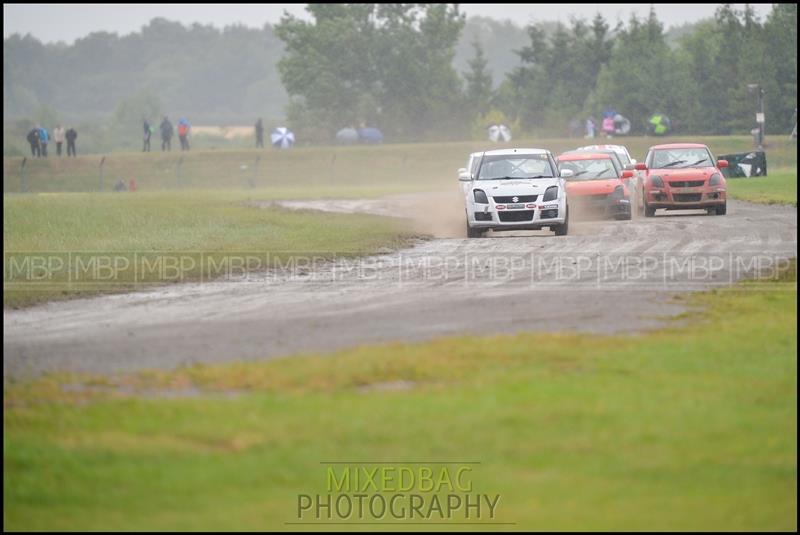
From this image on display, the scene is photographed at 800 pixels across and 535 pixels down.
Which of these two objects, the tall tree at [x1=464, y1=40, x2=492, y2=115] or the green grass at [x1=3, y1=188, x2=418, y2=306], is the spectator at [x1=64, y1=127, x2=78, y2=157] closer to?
the green grass at [x1=3, y1=188, x2=418, y2=306]

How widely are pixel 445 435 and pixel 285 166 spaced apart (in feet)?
→ 214

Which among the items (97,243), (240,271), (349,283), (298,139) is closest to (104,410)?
(349,283)

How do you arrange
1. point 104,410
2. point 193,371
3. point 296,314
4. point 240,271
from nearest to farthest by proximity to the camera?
point 104,410
point 193,371
point 296,314
point 240,271

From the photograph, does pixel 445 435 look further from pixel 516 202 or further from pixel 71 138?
pixel 71 138

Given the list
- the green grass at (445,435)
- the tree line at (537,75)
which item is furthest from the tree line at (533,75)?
the green grass at (445,435)

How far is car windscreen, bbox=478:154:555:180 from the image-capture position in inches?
1075

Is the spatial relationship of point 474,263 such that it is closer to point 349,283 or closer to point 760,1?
point 349,283

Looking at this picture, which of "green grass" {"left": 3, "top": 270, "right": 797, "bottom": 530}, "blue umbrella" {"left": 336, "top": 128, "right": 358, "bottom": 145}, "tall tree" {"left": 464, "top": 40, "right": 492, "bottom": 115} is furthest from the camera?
"tall tree" {"left": 464, "top": 40, "right": 492, "bottom": 115}

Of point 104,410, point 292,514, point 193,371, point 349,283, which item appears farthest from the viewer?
point 349,283

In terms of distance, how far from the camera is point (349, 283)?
1856 centimetres

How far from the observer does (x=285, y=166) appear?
7356cm

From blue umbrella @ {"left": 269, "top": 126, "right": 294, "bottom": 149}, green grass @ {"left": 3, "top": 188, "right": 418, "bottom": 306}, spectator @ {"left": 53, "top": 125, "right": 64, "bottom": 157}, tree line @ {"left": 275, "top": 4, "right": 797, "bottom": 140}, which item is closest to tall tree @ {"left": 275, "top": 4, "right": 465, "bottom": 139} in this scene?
tree line @ {"left": 275, "top": 4, "right": 797, "bottom": 140}

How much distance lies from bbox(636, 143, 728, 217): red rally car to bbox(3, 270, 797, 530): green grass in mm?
19660

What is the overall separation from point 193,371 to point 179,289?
7.50 m
